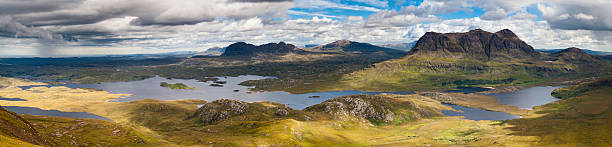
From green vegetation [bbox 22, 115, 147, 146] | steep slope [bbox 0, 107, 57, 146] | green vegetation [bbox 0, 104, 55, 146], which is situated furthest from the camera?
green vegetation [bbox 22, 115, 147, 146]

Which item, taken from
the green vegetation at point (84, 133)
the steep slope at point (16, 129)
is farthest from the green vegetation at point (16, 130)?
the green vegetation at point (84, 133)

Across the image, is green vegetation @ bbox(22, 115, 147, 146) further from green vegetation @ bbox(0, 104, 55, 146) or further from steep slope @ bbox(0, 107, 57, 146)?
green vegetation @ bbox(0, 104, 55, 146)

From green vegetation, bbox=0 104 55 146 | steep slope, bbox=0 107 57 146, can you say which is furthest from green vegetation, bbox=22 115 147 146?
green vegetation, bbox=0 104 55 146

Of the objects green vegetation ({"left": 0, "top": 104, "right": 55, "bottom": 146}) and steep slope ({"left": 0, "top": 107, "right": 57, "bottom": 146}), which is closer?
green vegetation ({"left": 0, "top": 104, "right": 55, "bottom": 146})

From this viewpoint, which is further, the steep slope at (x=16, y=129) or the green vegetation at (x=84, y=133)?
the green vegetation at (x=84, y=133)

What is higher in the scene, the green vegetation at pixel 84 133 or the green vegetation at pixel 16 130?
the green vegetation at pixel 16 130

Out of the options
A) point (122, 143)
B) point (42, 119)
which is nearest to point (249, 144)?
point (122, 143)

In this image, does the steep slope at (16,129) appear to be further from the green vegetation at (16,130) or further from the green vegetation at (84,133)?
the green vegetation at (84,133)

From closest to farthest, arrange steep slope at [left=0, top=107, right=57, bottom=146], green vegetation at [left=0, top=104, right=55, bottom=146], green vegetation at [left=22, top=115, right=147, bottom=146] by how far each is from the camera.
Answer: green vegetation at [left=0, top=104, right=55, bottom=146] < steep slope at [left=0, top=107, right=57, bottom=146] < green vegetation at [left=22, top=115, right=147, bottom=146]

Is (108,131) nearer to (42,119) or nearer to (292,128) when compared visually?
(42,119)

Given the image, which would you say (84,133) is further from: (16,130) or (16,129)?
(16,130)

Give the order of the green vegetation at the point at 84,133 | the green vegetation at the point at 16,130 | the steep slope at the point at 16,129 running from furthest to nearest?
the green vegetation at the point at 84,133 < the steep slope at the point at 16,129 < the green vegetation at the point at 16,130
